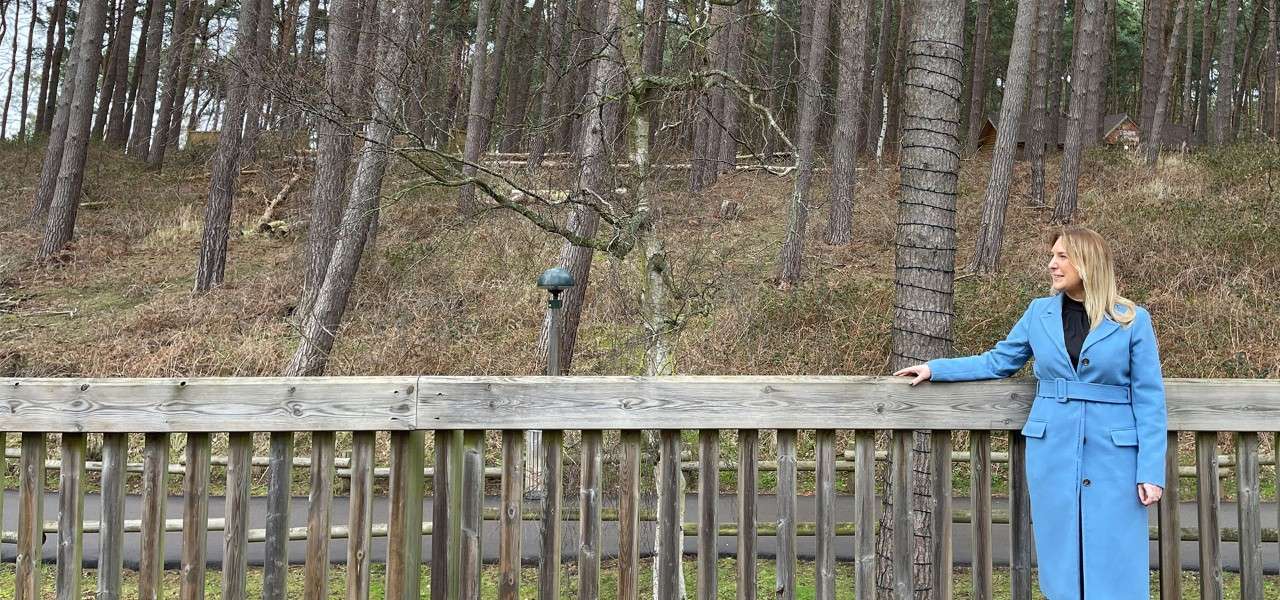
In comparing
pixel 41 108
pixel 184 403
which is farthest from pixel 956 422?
pixel 41 108

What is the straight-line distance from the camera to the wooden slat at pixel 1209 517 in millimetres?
3182

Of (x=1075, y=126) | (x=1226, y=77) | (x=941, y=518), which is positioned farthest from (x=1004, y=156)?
(x=941, y=518)

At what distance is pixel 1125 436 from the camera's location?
2.96 m

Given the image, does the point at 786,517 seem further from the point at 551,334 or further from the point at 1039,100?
the point at 1039,100

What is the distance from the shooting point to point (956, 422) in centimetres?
314

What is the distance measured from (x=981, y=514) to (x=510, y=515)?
5.32 ft

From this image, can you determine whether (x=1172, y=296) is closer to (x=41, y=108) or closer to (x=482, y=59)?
(x=482, y=59)

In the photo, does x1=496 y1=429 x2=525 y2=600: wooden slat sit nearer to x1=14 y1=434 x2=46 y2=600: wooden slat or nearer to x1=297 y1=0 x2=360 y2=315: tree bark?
x1=14 y1=434 x2=46 y2=600: wooden slat

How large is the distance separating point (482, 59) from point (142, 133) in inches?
468

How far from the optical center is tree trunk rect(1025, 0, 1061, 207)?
17094 millimetres

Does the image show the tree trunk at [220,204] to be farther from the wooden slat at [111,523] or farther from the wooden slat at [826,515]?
the wooden slat at [826,515]

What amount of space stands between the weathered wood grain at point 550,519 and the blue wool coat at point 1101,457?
1.39 m

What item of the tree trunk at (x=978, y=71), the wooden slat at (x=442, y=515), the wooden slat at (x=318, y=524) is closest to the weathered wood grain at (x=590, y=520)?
the wooden slat at (x=442, y=515)

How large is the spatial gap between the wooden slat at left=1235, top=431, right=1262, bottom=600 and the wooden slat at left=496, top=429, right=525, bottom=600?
2500mm
